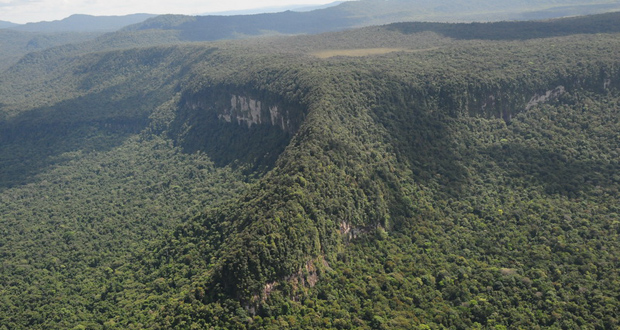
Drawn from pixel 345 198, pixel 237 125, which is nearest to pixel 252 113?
pixel 237 125

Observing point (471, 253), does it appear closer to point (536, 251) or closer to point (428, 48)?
point (536, 251)

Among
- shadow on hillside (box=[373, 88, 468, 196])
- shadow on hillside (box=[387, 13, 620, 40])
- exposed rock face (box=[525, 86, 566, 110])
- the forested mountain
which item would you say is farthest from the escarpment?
shadow on hillside (box=[387, 13, 620, 40])

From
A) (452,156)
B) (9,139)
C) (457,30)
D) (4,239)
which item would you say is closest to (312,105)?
(452,156)

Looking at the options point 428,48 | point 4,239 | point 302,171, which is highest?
point 428,48

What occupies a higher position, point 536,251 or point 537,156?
point 537,156

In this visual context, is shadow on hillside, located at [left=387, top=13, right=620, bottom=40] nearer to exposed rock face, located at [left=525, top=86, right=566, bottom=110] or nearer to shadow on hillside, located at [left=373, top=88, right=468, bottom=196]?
exposed rock face, located at [left=525, top=86, right=566, bottom=110]

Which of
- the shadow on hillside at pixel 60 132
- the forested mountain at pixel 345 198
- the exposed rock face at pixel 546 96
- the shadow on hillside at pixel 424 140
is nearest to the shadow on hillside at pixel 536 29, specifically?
the forested mountain at pixel 345 198

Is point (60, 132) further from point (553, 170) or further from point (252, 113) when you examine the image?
point (553, 170)

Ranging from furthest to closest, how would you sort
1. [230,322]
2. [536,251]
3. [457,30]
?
[457,30] < [536,251] < [230,322]
